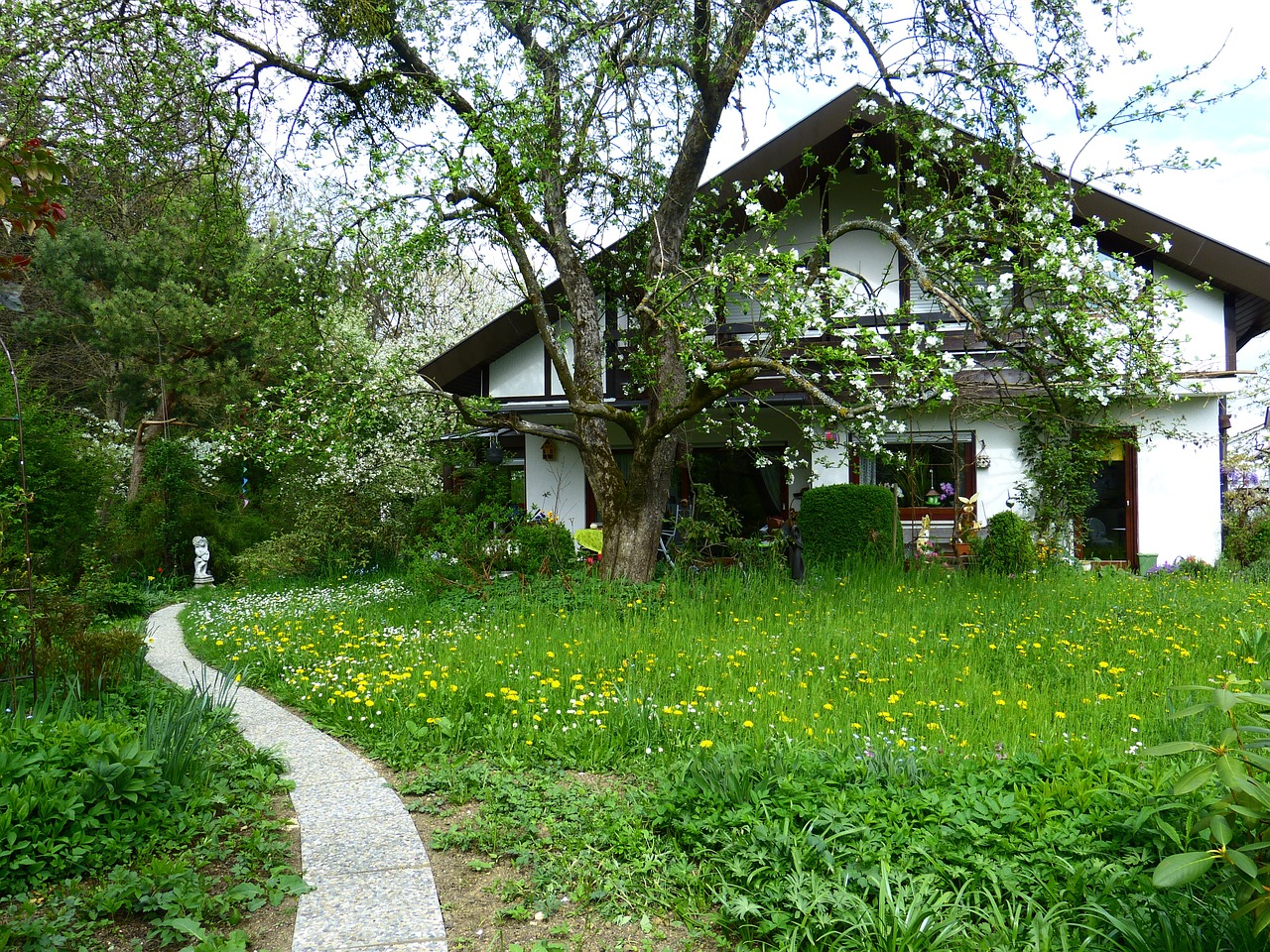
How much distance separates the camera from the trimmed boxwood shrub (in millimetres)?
11055

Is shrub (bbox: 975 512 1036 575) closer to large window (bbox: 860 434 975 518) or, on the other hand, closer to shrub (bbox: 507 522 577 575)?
large window (bbox: 860 434 975 518)

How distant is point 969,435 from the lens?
1274 centimetres

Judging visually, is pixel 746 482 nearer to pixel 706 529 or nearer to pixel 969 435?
pixel 969 435

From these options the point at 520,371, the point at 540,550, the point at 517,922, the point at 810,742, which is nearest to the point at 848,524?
the point at 540,550

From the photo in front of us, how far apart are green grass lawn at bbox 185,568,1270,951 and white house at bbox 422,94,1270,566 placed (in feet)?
12.7

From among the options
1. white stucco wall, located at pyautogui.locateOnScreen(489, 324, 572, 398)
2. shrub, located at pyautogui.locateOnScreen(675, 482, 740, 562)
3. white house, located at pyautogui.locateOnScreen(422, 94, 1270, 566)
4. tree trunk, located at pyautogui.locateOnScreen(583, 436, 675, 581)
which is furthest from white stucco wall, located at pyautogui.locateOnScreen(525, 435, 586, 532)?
tree trunk, located at pyautogui.locateOnScreen(583, 436, 675, 581)

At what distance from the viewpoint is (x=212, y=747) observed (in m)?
4.70

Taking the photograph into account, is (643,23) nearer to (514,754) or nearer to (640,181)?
(640,181)

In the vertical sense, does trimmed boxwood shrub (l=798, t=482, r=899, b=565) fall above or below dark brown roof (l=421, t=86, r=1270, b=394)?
below

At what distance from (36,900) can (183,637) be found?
6.59 meters

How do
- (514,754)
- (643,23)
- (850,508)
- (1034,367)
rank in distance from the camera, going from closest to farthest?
(514,754), (1034,367), (643,23), (850,508)

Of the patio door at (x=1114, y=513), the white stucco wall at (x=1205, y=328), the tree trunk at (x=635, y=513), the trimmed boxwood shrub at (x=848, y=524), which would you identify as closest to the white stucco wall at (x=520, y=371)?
the tree trunk at (x=635, y=513)

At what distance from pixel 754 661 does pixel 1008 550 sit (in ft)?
19.2

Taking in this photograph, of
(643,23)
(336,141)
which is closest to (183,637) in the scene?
(336,141)
